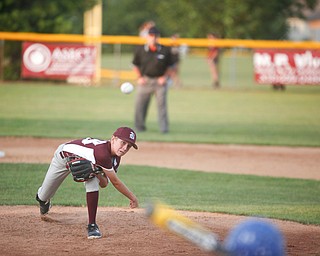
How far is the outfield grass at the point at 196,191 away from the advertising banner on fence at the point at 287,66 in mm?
17786

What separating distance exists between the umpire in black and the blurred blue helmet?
12.5m

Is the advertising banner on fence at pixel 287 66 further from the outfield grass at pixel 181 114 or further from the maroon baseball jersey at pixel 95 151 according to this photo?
the maroon baseball jersey at pixel 95 151

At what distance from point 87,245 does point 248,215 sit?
2630mm

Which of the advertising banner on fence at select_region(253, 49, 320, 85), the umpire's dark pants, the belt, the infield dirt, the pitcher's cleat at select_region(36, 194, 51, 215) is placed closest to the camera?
the infield dirt

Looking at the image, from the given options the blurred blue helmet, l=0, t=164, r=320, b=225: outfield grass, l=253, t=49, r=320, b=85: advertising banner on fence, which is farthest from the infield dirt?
l=253, t=49, r=320, b=85: advertising banner on fence

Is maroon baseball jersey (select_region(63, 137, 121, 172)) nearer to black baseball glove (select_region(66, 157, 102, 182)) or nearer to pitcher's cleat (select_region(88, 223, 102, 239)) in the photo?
black baseball glove (select_region(66, 157, 102, 182))

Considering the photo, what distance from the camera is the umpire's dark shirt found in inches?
677

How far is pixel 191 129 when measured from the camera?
18875 mm

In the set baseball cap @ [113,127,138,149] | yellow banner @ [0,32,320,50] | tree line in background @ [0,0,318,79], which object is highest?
tree line in background @ [0,0,318,79]

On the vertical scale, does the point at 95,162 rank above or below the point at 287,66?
below

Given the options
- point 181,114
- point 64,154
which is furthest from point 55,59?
point 64,154

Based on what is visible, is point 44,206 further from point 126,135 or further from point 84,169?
point 126,135

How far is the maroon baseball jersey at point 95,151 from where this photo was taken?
742 cm

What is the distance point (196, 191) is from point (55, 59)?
62.7 ft
